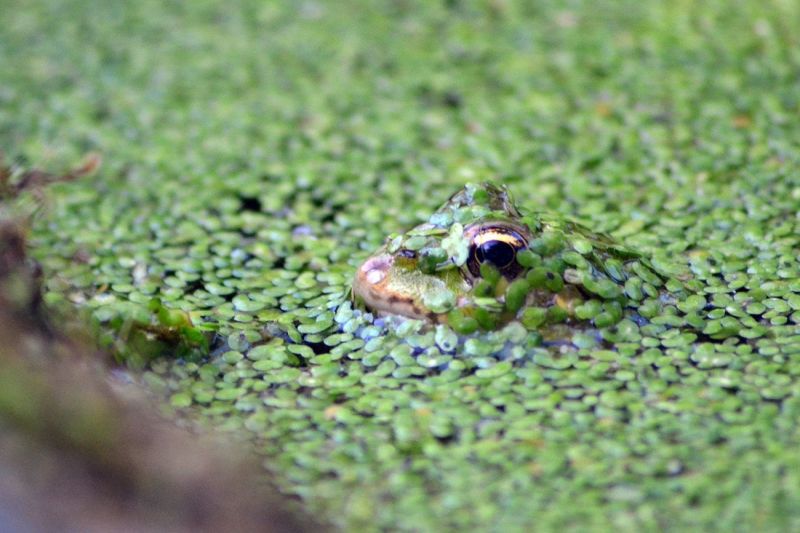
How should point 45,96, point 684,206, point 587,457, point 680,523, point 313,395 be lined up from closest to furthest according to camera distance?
point 680,523 < point 587,457 < point 313,395 < point 684,206 < point 45,96

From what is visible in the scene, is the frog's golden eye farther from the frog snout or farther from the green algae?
the frog snout

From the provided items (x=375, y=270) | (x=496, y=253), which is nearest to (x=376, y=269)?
(x=375, y=270)

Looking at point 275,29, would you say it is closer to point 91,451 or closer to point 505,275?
point 505,275

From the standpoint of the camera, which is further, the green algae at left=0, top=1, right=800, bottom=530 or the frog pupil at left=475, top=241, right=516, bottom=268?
the frog pupil at left=475, top=241, right=516, bottom=268

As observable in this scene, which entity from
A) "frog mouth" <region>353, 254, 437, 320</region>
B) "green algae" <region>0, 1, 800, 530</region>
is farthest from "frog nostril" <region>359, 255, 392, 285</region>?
"green algae" <region>0, 1, 800, 530</region>

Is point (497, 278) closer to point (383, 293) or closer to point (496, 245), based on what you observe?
point (496, 245)

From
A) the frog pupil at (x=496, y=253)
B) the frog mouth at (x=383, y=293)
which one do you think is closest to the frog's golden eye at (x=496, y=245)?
the frog pupil at (x=496, y=253)

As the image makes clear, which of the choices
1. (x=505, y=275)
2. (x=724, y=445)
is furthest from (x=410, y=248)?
(x=724, y=445)

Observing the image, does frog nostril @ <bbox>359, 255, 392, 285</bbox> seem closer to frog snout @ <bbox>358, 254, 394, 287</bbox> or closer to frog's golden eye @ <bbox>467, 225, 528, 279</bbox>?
frog snout @ <bbox>358, 254, 394, 287</bbox>
